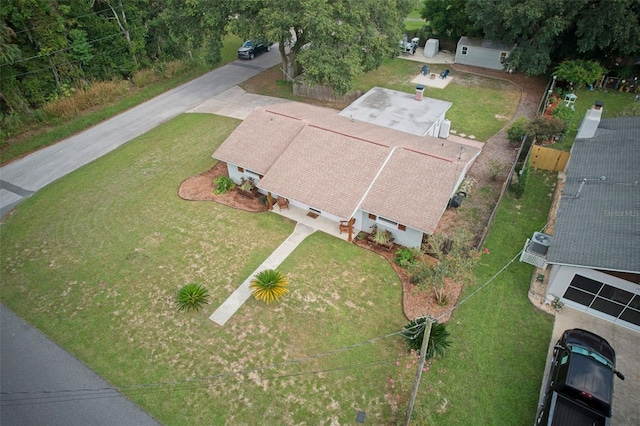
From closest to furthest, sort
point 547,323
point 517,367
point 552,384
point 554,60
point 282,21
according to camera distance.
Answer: point 552,384 < point 517,367 < point 547,323 < point 282,21 < point 554,60

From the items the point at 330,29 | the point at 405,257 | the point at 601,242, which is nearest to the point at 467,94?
the point at 330,29

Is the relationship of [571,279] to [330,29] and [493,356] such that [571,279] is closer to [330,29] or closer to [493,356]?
[493,356]

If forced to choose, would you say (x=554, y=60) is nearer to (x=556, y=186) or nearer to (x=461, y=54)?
(x=461, y=54)

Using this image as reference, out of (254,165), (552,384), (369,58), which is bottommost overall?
(552,384)

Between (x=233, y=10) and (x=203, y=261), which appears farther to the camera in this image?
(x=233, y=10)

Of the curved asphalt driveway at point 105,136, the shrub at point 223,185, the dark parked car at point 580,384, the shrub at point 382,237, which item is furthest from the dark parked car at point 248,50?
the dark parked car at point 580,384

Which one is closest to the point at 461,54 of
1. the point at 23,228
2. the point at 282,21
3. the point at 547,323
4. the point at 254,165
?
the point at 282,21
